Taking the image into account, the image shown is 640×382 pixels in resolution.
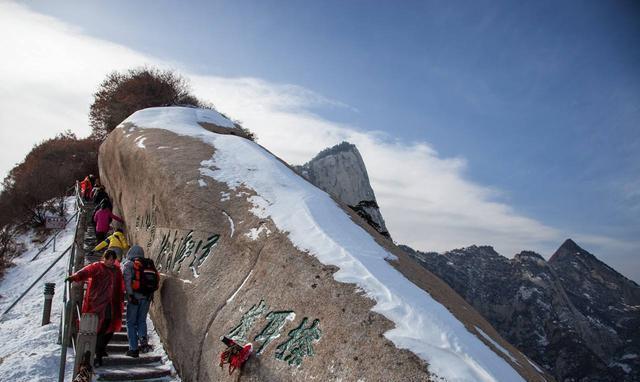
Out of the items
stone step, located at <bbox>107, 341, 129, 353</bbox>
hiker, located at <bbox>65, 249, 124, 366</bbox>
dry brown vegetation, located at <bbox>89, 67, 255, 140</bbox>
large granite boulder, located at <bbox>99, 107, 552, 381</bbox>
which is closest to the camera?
large granite boulder, located at <bbox>99, 107, 552, 381</bbox>

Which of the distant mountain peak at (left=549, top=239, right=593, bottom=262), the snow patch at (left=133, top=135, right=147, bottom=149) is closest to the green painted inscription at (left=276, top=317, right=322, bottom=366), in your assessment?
the snow patch at (left=133, top=135, right=147, bottom=149)

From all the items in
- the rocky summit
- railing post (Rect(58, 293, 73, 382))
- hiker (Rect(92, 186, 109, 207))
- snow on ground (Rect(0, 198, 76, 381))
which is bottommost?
the rocky summit

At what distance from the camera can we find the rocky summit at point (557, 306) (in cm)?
6794

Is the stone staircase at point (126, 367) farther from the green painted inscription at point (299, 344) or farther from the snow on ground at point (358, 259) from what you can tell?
the snow on ground at point (358, 259)

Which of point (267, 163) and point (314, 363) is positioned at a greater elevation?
point (267, 163)

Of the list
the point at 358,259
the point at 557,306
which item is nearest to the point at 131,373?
the point at 358,259

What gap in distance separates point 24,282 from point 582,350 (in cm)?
8119

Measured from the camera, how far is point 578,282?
10800 centimetres

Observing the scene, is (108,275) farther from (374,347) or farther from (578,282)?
(578,282)

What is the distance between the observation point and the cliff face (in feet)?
267

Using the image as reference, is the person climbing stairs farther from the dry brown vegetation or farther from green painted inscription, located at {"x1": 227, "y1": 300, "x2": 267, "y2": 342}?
the dry brown vegetation

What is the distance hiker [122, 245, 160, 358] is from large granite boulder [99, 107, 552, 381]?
18.7 inches

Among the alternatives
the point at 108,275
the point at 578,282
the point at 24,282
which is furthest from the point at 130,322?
the point at 578,282

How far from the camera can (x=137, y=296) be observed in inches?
269
